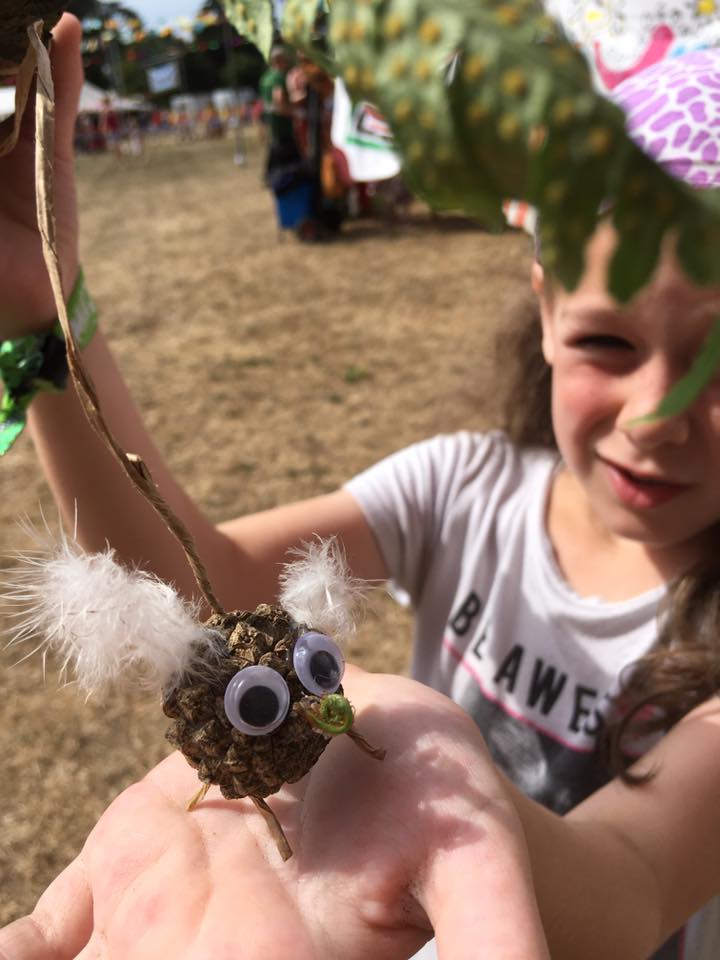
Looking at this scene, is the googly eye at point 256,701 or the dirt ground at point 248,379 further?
the dirt ground at point 248,379

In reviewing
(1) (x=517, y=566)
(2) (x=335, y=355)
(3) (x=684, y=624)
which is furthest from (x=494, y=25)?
(2) (x=335, y=355)

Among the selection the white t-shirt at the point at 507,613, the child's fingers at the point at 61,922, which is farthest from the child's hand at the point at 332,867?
the white t-shirt at the point at 507,613

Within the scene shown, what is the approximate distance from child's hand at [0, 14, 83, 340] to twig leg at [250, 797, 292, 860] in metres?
0.61

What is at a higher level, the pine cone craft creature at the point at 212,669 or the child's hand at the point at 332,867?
the pine cone craft creature at the point at 212,669

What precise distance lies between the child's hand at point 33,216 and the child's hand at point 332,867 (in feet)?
1.83

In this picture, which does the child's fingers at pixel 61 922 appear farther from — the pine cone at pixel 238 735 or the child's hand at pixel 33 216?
the child's hand at pixel 33 216

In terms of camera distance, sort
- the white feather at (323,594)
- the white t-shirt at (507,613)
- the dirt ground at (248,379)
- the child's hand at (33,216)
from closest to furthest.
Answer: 1. the white feather at (323,594)
2. the child's hand at (33,216)
3. the white t-shirt at (507,613)
4. the dirt ground at (248,379)

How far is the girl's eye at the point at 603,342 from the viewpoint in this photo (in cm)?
91

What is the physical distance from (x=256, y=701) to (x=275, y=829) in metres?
0.10

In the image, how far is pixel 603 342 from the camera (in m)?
0.94

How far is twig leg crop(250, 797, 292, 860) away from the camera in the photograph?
0.57m

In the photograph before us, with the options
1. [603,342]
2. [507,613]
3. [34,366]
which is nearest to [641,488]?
[603,342]

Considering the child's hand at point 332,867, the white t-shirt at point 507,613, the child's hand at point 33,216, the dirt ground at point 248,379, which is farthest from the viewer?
the dirt ground at point 248,379

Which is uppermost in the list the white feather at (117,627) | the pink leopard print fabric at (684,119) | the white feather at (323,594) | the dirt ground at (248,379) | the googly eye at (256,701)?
the pink leopard print fabric at (684,119)
